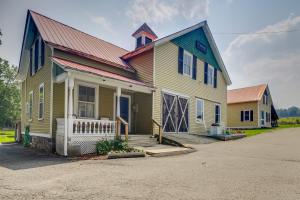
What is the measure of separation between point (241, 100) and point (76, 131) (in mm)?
31204

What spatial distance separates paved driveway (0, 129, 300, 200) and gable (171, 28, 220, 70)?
10763mm

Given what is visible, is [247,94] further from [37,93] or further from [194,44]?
[37,93]

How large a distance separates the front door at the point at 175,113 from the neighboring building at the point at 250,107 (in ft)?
69.7

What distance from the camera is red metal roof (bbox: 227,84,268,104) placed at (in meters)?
34.7

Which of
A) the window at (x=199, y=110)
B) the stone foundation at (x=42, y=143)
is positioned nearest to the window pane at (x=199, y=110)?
the window at (x=199, y=110)

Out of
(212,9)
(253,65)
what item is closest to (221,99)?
(253,65)

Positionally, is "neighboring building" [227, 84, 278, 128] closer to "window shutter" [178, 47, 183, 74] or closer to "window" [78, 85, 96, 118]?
"window shutter" [178, 47, 183, 74]

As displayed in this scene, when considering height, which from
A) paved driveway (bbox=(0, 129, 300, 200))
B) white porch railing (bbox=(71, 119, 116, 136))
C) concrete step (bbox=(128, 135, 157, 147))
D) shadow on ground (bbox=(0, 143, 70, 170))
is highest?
white porch railing (bbox=(71, 119, 116, 136))

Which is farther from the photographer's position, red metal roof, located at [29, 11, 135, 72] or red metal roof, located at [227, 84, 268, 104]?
red metal roof, located at [227, 84, 268, 104]

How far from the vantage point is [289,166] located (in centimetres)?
759

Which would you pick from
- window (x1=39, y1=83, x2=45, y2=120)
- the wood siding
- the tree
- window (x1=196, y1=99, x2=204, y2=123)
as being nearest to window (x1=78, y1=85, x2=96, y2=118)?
window (x1=39, y1=83, x2=45, y2=120)

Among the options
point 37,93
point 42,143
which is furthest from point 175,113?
point 37,93

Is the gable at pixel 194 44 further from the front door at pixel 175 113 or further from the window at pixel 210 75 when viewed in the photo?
the front door at pixel 175 113

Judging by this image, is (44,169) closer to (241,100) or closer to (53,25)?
(53,25)
